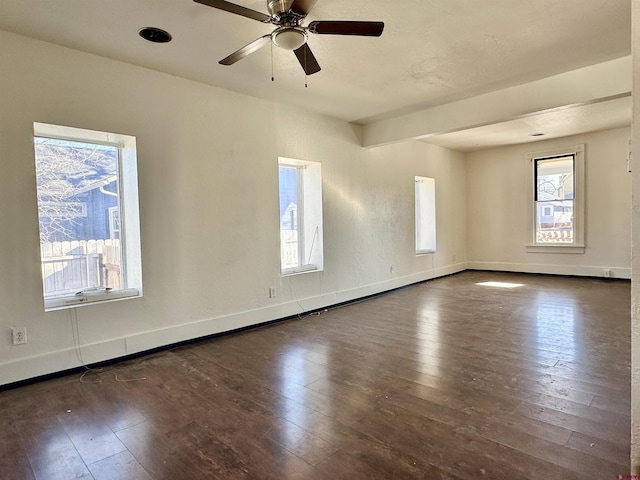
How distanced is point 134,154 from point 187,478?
2.77 metres

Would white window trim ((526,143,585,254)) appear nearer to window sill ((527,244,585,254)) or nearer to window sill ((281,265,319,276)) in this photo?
window sill ((527,244,585,254))

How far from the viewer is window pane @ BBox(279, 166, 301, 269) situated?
4.89 m

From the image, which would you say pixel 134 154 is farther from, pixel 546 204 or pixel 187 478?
pixel 546 204

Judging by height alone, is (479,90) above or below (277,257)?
above

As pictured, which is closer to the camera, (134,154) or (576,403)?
(576,403)

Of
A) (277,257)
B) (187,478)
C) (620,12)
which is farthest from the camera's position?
(277,257)

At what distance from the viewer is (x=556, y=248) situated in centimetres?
720

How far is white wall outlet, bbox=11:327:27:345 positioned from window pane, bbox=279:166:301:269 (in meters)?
2.70

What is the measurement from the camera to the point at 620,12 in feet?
8.62

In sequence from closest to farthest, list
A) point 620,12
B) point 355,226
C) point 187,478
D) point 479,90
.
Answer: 1. point 187,478
2. point 620,12
3. point 479,90
4. point 355,226

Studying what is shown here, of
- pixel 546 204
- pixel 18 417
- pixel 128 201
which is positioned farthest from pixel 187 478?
pixel 546 204

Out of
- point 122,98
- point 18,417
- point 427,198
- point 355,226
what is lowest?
point 18,417

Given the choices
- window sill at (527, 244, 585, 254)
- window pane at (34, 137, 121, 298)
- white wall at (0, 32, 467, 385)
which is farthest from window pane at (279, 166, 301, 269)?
window sill at (527, 244, 585, 254)

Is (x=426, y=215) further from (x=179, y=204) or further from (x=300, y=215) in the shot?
(x=179, y=204)
